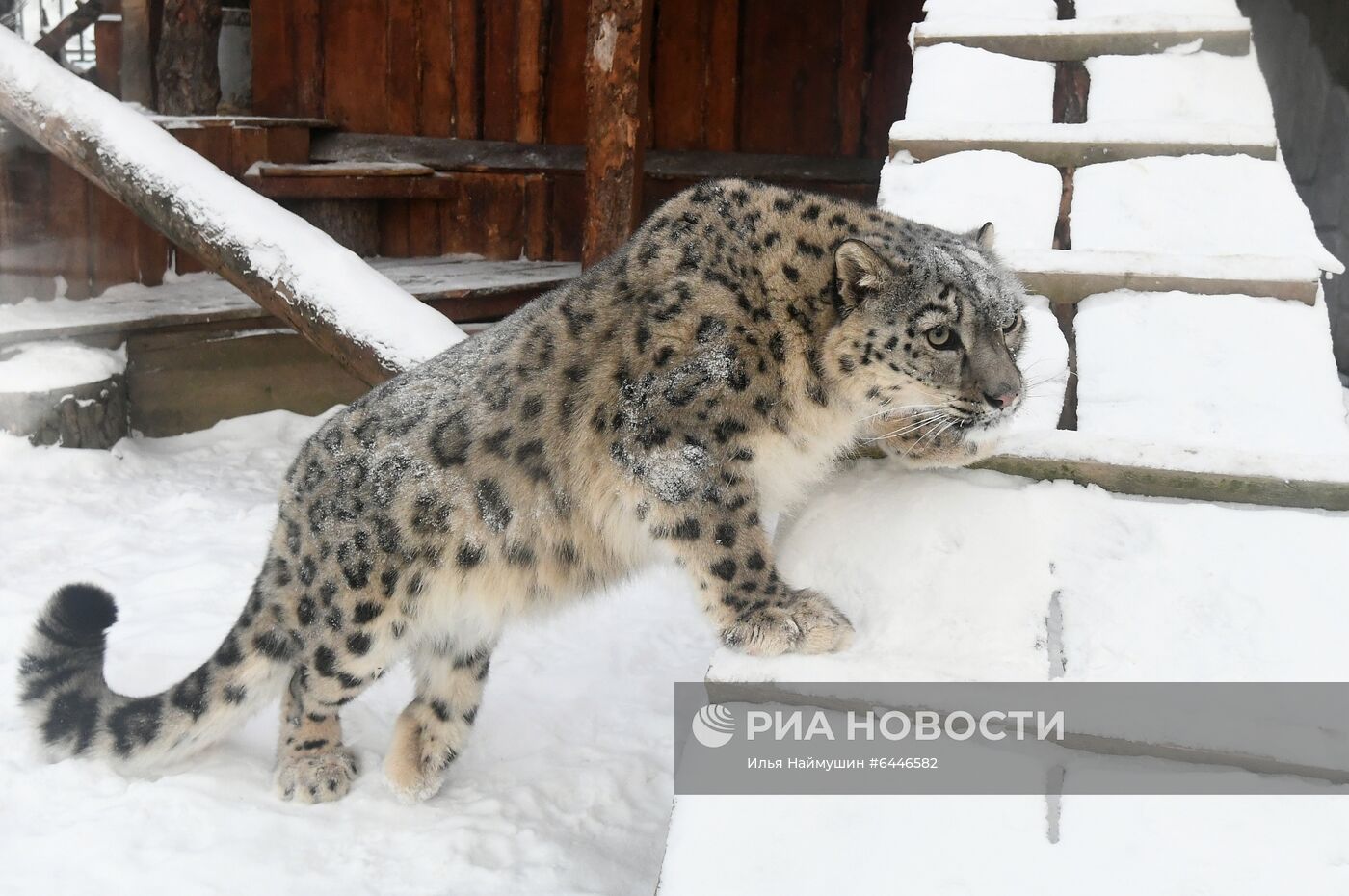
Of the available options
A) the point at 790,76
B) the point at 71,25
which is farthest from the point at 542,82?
the point at 71,25

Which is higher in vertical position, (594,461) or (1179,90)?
(1179,90)

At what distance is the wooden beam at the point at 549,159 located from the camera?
8.00 metres

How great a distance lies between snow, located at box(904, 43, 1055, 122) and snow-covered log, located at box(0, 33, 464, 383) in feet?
6.26

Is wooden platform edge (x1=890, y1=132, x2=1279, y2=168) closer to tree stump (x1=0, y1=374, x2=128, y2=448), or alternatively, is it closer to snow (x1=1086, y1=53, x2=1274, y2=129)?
snow (x1=1086, y1=53, x2=1274, y2=129)

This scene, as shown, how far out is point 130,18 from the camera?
7727mm

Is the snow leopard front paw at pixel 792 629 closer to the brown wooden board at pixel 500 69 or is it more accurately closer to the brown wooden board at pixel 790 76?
the brown wooden board at pixel 790 76

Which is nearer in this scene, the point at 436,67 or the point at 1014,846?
the point at 1014,846

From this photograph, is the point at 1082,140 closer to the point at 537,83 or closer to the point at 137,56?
the point at 537,83

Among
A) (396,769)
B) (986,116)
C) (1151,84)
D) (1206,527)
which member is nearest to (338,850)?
(396,769)

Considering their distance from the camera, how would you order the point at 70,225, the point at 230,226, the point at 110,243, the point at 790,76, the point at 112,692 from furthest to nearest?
the point at 790,76
the point at 110,243
the point at 70,225
the point at 230,226
the point at 112,692

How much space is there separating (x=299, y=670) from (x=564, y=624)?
56.3 inches

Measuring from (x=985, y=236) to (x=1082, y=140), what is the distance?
0.90 meters

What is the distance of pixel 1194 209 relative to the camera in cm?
356

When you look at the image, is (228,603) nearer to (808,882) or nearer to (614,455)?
(614,455)
